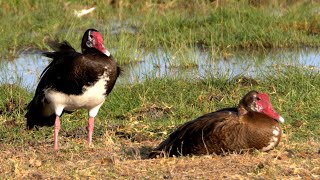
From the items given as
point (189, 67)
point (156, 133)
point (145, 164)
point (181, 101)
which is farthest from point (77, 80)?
point (189, 67)

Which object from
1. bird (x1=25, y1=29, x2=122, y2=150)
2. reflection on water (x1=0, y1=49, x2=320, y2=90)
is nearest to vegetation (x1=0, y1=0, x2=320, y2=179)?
reflection on water (x1=0, y1=49, x2=320, y2=90)

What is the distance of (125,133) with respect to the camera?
8.22 meters

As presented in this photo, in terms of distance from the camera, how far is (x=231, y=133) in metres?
6.77

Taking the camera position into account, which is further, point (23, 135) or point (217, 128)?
point (23, 135)

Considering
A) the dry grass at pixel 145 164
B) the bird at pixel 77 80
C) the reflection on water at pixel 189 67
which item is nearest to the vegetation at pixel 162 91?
the dry grass at pixel 145 164

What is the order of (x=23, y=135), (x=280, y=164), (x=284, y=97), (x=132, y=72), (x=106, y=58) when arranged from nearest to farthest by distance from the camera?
(x=280, y=164) < (x=106, y=58) < (x=23, y=135) < (x=284, y=97) < (x=132, y=72)

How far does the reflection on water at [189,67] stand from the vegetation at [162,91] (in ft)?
0.40

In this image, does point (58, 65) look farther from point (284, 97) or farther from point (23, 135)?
point (284, 97)

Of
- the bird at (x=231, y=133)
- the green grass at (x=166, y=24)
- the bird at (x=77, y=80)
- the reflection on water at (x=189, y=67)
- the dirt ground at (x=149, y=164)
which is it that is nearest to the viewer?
the dirt ground at (x=149, y=164)

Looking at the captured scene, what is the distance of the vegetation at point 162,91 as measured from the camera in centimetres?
630

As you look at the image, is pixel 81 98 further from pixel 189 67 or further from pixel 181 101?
pixel 189 67

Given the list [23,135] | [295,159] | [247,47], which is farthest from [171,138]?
[247,47]

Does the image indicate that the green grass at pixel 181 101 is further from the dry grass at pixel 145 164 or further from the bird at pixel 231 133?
the bird at pixel 231 133

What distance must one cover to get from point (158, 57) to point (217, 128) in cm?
583
